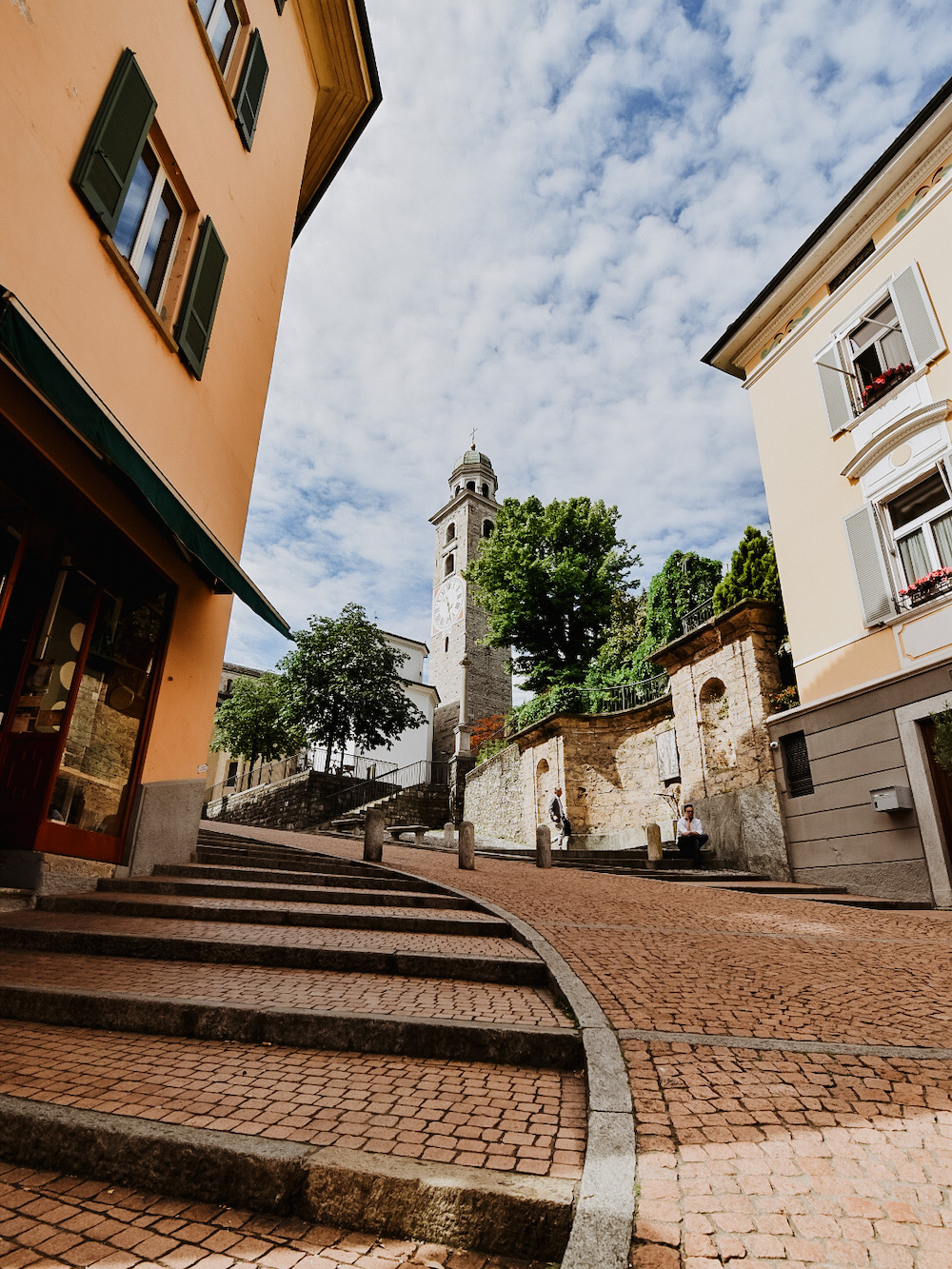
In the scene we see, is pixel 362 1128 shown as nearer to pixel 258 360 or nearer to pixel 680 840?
pixel 258 360

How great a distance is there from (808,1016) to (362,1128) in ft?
7.72

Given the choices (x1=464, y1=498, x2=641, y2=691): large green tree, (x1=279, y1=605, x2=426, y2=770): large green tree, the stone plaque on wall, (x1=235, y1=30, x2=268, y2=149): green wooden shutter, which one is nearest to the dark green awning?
(x1=235, y1=30, x2=268, y2=149): green wooden shutter

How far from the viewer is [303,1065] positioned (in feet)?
9.17

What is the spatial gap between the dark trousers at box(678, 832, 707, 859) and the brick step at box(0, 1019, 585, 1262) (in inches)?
412

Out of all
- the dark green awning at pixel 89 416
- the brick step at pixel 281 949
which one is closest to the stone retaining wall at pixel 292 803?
the dark green awning at pixel 89 416

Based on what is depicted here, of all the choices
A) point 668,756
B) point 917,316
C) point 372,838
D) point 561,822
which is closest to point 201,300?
point 372,838

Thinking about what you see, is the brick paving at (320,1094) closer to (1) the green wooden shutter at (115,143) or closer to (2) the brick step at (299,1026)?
(2) the brick step at (299,1026)

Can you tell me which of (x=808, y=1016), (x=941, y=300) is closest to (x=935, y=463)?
(x=941, y=300)

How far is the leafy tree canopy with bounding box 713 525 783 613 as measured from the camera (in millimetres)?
14031

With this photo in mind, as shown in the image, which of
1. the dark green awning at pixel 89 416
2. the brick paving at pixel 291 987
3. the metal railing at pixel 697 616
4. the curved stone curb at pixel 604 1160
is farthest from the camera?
the metal railing at pixel 697 616

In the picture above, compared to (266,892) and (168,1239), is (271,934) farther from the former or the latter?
(168,1239)

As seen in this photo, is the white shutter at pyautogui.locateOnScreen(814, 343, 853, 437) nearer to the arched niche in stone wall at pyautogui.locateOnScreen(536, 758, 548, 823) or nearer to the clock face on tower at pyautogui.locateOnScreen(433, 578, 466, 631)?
the arched niche in stone wall at pyautogui.locateOnScreen(536, 758, 548, 823)

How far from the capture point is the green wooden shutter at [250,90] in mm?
7699

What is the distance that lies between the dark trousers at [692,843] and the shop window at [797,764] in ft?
6.37
